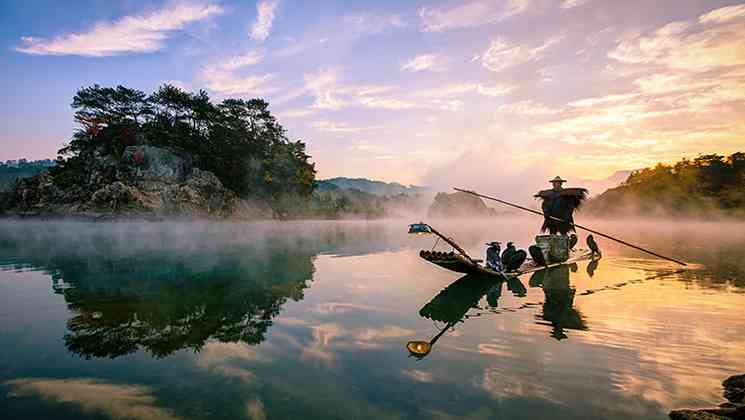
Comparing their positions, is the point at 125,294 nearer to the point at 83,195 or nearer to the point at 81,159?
the point at 83,195

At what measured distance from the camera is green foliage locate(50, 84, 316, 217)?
5894cm

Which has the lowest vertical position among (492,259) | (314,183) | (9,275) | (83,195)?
(9,275)

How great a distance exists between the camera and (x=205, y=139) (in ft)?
224

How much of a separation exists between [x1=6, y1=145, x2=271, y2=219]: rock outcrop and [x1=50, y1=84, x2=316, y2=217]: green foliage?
8.05 feet

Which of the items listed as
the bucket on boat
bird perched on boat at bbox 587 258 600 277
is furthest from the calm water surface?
the bucket on boat

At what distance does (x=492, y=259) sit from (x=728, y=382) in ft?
30.2

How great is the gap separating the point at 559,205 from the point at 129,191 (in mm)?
56391

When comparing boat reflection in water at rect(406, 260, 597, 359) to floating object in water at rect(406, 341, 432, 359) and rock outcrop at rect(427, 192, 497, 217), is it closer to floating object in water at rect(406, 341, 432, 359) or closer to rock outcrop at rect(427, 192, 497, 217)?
floating object in water at rect(406, 341, 432, 359)

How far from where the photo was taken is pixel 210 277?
1527cm

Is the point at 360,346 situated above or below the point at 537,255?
below

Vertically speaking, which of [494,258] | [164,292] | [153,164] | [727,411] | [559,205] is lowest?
[164,292]

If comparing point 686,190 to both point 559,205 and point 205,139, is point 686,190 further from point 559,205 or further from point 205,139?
point 205,139

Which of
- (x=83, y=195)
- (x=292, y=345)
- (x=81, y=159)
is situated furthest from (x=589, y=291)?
(x=81, y=159)

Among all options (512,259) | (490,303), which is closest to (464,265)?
(490,303)
